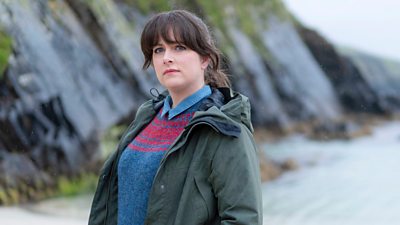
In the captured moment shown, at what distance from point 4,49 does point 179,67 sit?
258 inches

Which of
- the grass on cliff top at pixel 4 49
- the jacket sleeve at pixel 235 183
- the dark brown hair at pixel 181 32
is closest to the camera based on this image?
the jacket sleeve at pixel 235 183

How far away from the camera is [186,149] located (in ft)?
6.31

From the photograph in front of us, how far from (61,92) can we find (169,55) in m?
6.88

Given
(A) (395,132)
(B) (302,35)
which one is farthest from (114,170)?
(B) (302,35)

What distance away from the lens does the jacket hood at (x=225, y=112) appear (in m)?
1.84

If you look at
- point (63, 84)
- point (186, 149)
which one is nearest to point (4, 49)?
point (63, 84)

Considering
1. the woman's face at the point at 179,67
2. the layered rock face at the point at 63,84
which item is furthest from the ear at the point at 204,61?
the layered rock face at the point at 63,84

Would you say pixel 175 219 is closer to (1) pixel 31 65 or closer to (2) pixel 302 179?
(1) pixel 31 65

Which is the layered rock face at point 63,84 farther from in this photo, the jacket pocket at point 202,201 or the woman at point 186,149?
the jacket pocket at point 202,201

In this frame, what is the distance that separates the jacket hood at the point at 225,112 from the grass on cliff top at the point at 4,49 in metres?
6.41

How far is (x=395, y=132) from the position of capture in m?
23.9

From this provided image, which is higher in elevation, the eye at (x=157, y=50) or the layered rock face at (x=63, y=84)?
the layered rock face at (x=63, y=84)

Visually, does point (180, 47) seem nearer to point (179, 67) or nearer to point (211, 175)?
point (179, 67)

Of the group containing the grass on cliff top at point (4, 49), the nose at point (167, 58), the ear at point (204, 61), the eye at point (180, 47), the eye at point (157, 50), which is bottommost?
the nose at point (167, 58)
